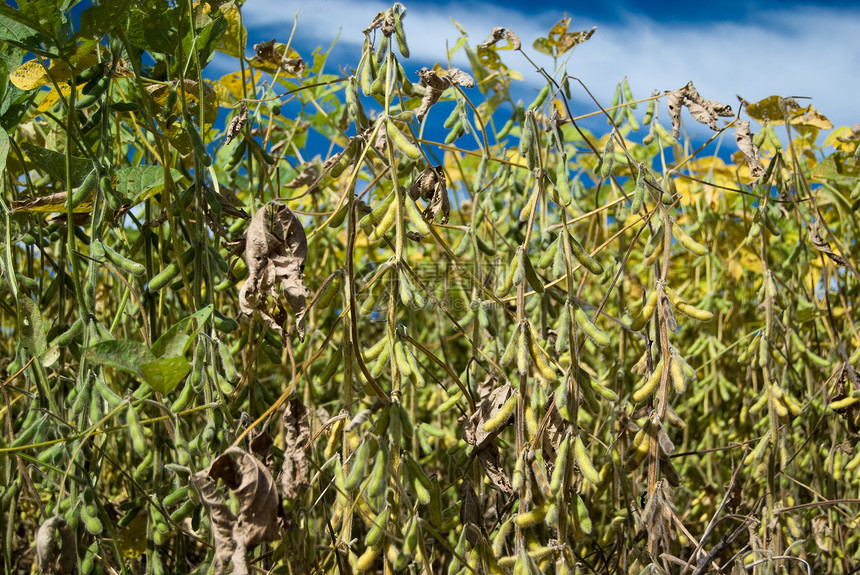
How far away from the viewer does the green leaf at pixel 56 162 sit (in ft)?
2.94

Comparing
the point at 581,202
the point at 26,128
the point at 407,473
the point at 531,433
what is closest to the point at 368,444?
the point at 407,473

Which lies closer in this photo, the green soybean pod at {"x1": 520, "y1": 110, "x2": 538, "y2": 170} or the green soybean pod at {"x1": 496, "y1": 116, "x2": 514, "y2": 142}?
the green soybean pod at {"x1": 520, "y1": 110, "x2": 538, "y2": 170}

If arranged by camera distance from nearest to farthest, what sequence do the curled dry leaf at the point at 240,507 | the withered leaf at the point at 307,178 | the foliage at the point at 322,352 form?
the curled dry leaf at the point at 240,507, the foliage at the point at 322,352, the withered leaf at the point at 307,178

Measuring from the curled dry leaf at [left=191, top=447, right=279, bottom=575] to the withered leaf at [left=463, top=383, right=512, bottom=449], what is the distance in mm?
272

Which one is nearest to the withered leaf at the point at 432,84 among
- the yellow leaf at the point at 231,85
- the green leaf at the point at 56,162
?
the green leaf at the point at 56,162

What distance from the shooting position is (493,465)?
87 cm

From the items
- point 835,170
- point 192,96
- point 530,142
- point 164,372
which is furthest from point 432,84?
point 835,170

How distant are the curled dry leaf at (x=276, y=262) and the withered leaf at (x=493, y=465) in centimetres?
29

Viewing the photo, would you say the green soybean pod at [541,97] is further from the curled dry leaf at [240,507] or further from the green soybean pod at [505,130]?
the curled dry leaf at [240,507]

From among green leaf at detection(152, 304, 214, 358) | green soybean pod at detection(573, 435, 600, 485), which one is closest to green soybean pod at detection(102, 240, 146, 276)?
green leaf at detection(152, 304, 214, 358)

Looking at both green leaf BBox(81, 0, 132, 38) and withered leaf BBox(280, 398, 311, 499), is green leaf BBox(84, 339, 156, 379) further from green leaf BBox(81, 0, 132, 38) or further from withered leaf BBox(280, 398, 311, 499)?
green leaf BBox(81, 0, 132, 38)

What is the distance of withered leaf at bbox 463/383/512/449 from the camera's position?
84cm

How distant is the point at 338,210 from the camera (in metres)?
0.76

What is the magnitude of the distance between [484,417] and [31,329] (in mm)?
557
